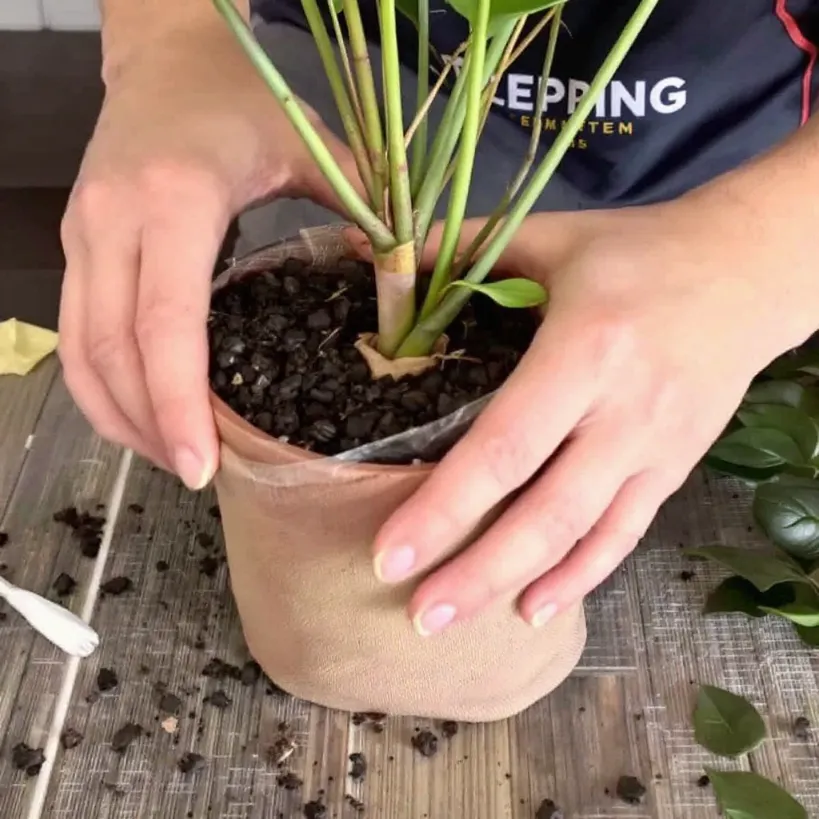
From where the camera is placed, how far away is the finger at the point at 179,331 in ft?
1.45

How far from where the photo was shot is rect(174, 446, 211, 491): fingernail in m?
0.45

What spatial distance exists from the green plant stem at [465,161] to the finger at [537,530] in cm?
9

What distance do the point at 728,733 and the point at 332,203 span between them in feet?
1.12

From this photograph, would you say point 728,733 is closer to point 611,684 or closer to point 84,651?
point 611,684

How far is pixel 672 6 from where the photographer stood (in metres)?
0.66

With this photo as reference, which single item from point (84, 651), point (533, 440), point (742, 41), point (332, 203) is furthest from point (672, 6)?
point (84, 651)

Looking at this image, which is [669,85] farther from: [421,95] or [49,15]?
[49,15]

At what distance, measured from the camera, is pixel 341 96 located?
0.41 metres

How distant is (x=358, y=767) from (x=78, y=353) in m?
0.25

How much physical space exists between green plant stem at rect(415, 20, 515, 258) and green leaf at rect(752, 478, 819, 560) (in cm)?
26

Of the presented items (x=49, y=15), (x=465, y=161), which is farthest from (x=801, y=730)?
(x=49, y=15)

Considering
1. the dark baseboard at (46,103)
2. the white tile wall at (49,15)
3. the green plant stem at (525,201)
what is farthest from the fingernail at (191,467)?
the white tile wall at (49,15)

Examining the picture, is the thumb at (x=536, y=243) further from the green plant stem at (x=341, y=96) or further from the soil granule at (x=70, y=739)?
the soil granule at (x=70, y=739)

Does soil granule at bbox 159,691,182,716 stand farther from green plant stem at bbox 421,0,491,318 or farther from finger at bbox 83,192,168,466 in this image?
green plant stem at bbox 421,0,491,318
